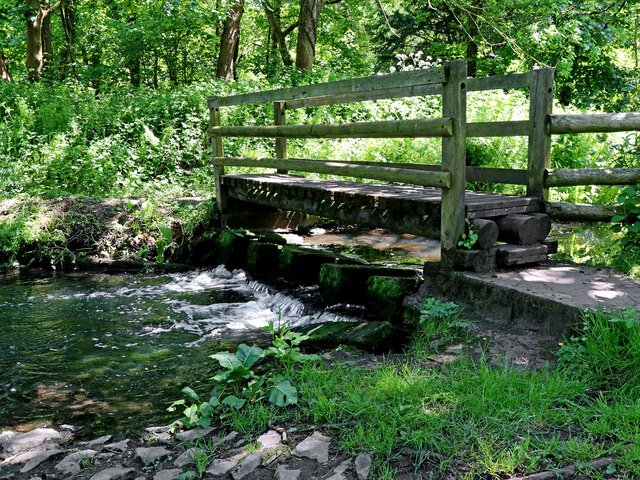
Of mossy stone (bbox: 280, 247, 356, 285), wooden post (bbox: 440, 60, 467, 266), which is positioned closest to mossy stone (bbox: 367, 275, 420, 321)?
wooden post (bbox: 440, 60, 467, 266)

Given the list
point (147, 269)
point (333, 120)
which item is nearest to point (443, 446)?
point (147, 269)

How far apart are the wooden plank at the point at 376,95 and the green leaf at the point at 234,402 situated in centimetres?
317

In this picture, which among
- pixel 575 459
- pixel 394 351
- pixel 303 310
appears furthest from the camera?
pixel 303 310

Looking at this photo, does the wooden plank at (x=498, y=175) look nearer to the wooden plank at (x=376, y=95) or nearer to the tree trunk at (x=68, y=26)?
the wooden plank at (x=376, y=95)

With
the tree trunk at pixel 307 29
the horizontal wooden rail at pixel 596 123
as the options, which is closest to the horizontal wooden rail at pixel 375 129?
the horizontal wooden rail at pixel 596 123

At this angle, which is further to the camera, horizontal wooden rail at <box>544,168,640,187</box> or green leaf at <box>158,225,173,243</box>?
green leaf at <box>158,225,173,243</box>

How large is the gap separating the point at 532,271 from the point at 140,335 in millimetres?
3771

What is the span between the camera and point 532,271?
199 inches

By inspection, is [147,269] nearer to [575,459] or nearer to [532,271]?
[532,271]

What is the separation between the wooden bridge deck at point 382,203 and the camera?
17.7ft

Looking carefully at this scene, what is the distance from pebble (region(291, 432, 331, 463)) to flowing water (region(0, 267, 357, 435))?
1161 millimetres

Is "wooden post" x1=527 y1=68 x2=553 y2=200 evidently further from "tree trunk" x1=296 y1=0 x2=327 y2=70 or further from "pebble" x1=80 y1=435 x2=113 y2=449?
"tree trunk" x1=296 y1=0 x2=327 y2=70

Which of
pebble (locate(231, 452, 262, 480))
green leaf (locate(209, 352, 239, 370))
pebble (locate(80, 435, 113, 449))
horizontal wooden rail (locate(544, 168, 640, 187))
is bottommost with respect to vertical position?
pebble (locate(80, 435, 113, 449))

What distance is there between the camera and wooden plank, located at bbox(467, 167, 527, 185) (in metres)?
5.91
